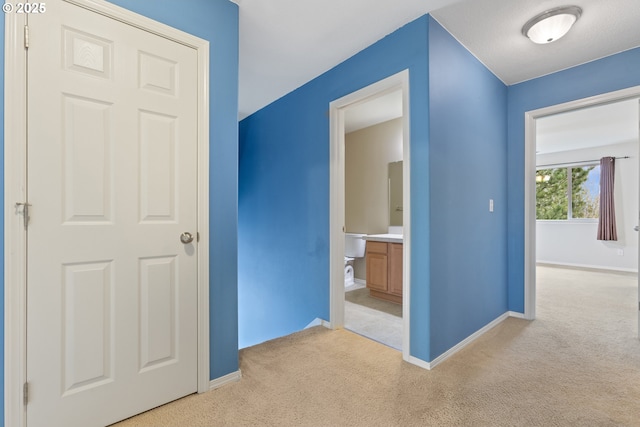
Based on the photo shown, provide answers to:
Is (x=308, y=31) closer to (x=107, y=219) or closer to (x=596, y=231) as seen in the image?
(x=107, y=219)

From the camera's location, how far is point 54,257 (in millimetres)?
1301

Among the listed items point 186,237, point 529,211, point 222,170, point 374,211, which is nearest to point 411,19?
point 222,170

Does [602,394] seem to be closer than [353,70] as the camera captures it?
Yes

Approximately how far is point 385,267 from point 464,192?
156 centimetres

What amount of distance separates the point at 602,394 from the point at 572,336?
984mm

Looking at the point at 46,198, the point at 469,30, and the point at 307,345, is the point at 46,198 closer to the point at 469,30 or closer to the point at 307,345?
the point at 307,345

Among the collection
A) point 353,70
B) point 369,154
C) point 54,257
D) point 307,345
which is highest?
point 353,70

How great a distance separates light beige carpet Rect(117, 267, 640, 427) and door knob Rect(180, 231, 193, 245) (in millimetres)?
859

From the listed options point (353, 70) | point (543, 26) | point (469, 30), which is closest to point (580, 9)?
point (543, 26)

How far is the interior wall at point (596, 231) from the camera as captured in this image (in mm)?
5316

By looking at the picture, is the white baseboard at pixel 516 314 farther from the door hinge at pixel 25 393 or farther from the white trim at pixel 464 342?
the door hinge at pixel 25 393

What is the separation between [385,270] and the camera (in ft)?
12.0

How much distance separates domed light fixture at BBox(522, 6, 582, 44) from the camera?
6.15ft

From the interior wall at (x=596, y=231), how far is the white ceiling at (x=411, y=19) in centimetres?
432
